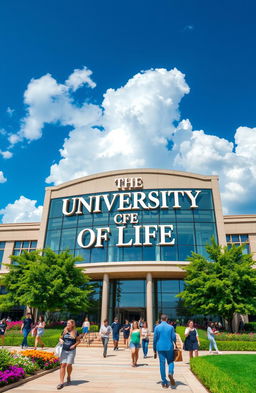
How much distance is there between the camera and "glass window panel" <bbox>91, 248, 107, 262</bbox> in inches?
1219

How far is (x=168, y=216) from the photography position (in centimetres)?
3191

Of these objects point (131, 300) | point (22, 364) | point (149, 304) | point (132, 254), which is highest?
point (132, 254)

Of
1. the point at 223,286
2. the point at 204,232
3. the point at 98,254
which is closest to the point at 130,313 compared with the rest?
the point at 98,254

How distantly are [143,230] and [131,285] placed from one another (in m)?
6.16

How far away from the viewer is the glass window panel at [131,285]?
104 feet

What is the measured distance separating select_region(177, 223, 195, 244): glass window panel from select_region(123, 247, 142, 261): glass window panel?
4.28 metres

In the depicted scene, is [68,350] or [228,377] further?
[68,350]

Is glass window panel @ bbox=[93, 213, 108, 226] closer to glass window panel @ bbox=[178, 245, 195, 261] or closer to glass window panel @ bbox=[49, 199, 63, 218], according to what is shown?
glass window panel @ bbox=[49, 199, 63, 218]

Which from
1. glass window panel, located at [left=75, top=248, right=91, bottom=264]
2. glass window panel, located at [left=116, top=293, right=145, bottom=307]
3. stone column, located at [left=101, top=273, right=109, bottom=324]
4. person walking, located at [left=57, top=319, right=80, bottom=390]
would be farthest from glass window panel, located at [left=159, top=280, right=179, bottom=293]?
person walking, located at [left=57, top=319, right=80, bottom=390]

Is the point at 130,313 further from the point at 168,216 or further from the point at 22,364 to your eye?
the point at 22,364

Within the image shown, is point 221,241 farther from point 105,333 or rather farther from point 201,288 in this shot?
point 105,333

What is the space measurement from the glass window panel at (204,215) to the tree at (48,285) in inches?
519

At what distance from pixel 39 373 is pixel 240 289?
717 inches

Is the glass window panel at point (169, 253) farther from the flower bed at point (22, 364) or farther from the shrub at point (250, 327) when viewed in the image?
the flower bed at point (22, 364)
